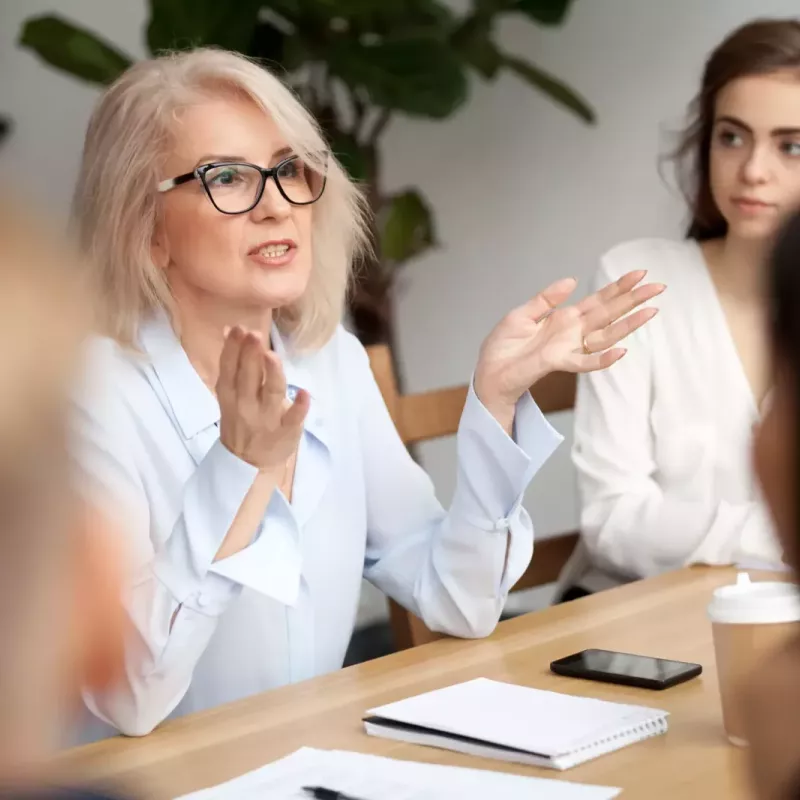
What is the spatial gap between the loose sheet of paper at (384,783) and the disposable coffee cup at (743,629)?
153mm

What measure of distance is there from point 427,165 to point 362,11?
0.77 m

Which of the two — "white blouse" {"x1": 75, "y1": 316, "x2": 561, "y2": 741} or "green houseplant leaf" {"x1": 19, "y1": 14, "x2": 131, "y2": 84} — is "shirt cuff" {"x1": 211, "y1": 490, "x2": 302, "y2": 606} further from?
"green houseplant leaf" {"x1": 19, "y1": 14, "x2": 131, "y2": 84}

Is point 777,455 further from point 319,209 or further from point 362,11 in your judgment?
point 362,11

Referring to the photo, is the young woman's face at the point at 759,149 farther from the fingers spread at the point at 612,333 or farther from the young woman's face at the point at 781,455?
the young woman's face at the point at 781,455

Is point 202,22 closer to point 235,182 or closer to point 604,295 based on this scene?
point 235,182

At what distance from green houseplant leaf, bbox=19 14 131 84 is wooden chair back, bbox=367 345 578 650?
50.6 inches

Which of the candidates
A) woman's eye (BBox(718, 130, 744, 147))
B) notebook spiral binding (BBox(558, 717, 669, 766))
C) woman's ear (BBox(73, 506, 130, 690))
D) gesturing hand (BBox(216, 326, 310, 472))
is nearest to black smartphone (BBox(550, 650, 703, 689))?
notebook spiral binding (BBox(558, 717, 669, 766))

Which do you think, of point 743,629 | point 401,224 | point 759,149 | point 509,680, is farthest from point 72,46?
point 743,629

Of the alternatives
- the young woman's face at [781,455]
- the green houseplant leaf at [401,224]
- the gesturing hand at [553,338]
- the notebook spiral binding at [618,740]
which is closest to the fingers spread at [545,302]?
the gesturing hand at [553,338]

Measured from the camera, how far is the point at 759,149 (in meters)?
2.11

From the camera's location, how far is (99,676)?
500mm

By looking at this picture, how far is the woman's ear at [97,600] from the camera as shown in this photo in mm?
464

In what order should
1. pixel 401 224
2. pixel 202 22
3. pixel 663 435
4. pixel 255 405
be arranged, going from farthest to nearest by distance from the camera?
pixel 401 224 → pixel 202 22 → pixel 663 435 → pixel 255 405

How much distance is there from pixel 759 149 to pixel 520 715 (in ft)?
4.10
